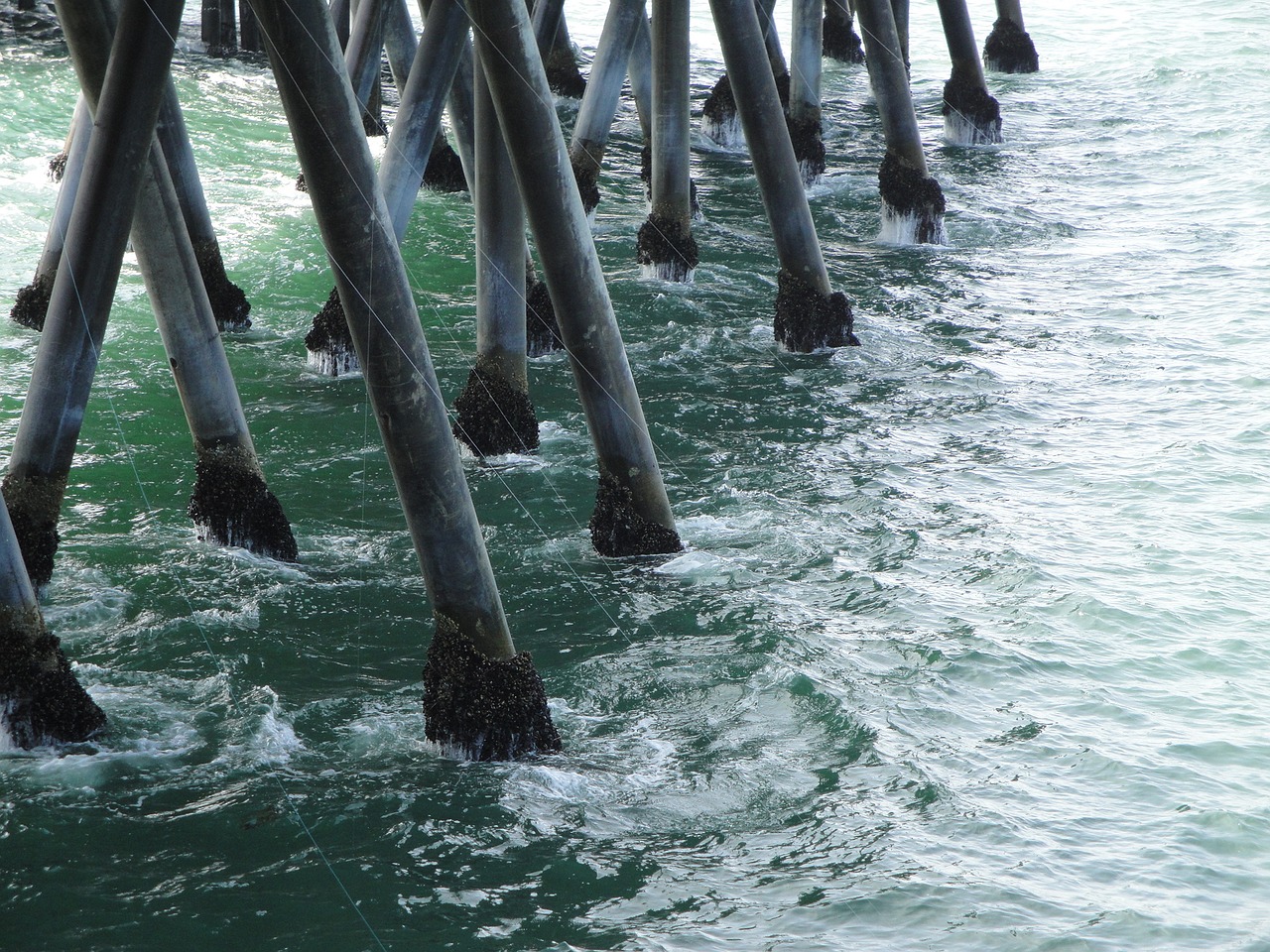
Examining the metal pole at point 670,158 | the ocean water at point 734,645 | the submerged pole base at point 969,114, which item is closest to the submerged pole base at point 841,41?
the submerged pole base at point 969,114

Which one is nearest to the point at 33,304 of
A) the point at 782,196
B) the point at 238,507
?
the point at 238,507

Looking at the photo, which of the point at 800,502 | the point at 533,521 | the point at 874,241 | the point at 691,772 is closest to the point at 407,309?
the point at 691,772

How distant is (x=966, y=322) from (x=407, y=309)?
7.88 metres

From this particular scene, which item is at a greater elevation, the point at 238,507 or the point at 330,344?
the point at 330,344

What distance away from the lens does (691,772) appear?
637 centimetres

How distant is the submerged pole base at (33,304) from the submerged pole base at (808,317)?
5.95m

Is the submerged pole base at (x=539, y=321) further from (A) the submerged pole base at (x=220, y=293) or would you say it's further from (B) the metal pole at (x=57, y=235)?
(B) the metal pole at (x=57, y=235)

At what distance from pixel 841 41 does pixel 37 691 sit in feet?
69.6

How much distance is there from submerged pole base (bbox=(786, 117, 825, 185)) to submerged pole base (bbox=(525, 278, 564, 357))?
20.4 feet

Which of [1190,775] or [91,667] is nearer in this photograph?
[1190,775]

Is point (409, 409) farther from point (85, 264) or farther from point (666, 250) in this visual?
point (666, 250)

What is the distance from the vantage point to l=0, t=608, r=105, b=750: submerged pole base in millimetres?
6098

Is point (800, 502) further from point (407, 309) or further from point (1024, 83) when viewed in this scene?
point (1024, 83)

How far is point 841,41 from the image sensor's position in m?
24.5
